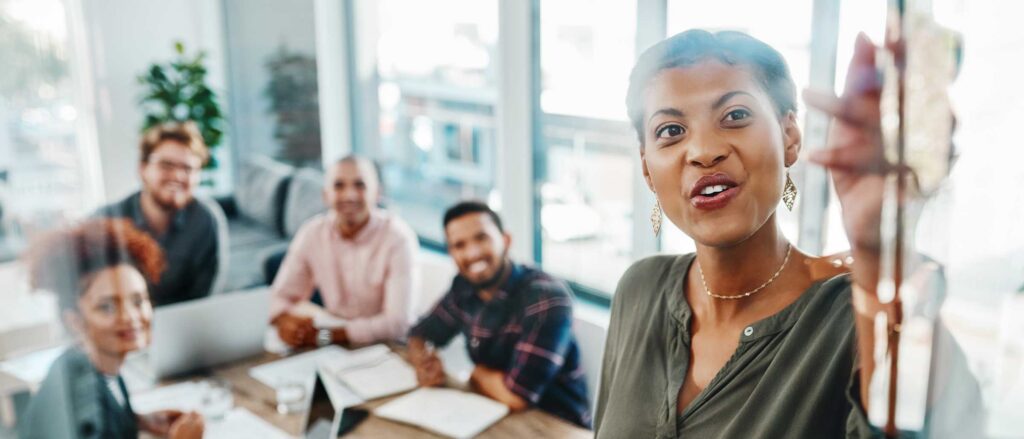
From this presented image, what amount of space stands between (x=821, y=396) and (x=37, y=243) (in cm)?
93

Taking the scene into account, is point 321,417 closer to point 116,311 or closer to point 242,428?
point 242,428

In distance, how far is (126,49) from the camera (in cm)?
144

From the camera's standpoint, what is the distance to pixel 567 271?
4.91 ft

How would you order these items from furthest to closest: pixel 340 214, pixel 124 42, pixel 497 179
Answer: pixel 497 179 < pixel 340 214 < pixel 124 42

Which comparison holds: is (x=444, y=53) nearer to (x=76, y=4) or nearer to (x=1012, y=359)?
(x=76, y=4)

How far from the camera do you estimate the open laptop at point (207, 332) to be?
136 cm

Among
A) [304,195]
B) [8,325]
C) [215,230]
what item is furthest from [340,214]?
[8,325]

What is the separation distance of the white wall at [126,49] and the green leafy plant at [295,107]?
0.33 meters

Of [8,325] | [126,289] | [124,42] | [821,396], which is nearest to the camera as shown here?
[821,396]

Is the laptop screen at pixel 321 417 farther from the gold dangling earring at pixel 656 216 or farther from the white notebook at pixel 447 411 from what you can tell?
the gold dangling earring at pixel 656 216

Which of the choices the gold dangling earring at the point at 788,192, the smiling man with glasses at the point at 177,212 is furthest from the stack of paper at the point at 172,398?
the gold dangling earring at the point at 788,192

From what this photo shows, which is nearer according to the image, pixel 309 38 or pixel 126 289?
pixel 126 289

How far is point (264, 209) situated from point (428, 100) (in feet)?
1.79

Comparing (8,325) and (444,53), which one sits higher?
(444,53)
